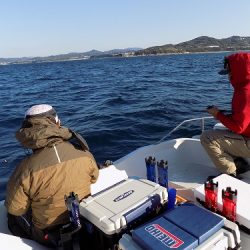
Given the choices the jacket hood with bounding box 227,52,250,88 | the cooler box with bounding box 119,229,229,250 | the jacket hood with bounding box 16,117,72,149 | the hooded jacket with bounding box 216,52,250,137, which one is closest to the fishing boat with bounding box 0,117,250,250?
the hooded jacket with bounding box 216,52,250,137

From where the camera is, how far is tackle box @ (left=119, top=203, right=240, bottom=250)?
2271 mm

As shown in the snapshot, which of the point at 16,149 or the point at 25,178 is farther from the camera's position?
the point at 16,149

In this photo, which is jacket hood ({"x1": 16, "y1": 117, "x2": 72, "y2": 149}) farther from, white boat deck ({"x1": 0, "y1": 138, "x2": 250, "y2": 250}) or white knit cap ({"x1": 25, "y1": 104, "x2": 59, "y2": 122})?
white boat deck ({"x1": 0, "y1": 138, "x2": 250, "y2": 250})

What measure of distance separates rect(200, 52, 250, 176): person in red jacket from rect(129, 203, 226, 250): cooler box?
1.71 m

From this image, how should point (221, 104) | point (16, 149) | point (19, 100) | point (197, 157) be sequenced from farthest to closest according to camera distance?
point (19, 100), point (221, 104), point (16, 149), point (197, 157)

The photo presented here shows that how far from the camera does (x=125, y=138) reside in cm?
991

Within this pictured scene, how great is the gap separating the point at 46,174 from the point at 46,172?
0.02m

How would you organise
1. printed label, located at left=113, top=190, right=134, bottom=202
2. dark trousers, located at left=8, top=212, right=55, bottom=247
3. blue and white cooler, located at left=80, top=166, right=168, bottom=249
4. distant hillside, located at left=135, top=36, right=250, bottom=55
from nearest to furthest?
blue and white cooler, located at left=80, top=166, right=168, bottom=249 < printed label, located at left=113, top=190, right=134, bottom=202 < dark trousers, located at left=8, top=212, right=55, bottom=247 < distant hillside, located at left=135, top=36, right=250, bottom=55

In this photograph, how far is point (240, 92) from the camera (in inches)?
153

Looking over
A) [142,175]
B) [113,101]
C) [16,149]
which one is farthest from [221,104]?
[142,175]

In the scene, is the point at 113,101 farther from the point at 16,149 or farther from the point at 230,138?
the point at 230,138

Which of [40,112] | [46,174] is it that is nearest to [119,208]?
[46,174]

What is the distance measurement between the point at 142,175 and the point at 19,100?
16862mm

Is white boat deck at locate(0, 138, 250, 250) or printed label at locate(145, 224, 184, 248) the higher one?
printed label at locate(145, 224, 184, 248)
